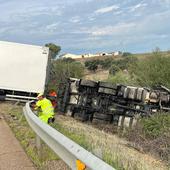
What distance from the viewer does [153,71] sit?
35219mm

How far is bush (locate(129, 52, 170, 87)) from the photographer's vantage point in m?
33.8

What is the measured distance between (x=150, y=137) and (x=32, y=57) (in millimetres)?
9741

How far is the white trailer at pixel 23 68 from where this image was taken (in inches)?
983

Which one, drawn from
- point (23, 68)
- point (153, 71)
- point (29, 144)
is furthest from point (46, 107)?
point (153, 71)

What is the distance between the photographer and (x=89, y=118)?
23.7 m

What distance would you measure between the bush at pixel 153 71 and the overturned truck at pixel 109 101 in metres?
9.41

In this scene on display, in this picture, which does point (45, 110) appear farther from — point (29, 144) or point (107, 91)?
point (107, 91)

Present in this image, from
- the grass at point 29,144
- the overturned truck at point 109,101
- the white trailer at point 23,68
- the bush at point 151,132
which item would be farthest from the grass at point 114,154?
the white trailer at point 23,68

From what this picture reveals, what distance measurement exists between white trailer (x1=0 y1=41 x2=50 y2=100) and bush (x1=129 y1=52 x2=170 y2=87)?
1071 centimetres

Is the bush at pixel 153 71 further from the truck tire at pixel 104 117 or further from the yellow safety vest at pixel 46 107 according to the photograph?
the yellow safety vest at pixel 46 107

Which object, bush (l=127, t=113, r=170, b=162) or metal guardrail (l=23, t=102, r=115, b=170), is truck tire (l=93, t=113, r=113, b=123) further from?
metal guardrail (l=23, t=102, r=115, b=170)

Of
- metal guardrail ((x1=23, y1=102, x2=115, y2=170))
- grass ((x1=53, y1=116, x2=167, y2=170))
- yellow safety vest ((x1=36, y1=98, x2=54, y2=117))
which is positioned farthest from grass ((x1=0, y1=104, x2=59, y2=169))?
yellow safety vest ((x1=36, y1=98, x2=54, y2=117))

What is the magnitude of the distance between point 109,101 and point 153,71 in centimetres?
1245

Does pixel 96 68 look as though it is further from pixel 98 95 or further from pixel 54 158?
pixel 54 158
